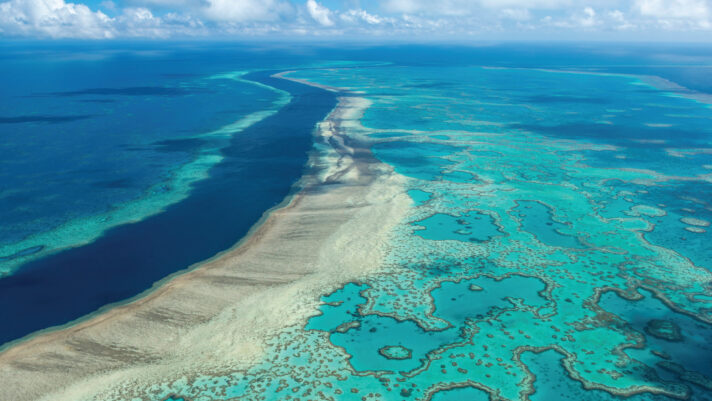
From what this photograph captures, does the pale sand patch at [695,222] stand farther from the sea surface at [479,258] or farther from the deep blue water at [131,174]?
the deep blue water at [131,174]

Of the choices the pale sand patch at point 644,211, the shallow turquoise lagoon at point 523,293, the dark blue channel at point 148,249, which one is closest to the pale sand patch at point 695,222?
the shallow turquoise lagoon at point 523,293

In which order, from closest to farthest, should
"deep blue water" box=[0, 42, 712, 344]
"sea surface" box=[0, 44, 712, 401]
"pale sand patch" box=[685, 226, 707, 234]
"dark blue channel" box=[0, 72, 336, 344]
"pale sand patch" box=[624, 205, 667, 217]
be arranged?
1. "sea surface" box=[0, 44, 712, 401]
2. "dark blue channel" box=[0, 72, 336, 344]
3. "deep blue water" box=[0, 42, 712, 344]
4. "pale sand patch" box=[685, 226, 707, 234]
5. "pale sand patch" box=[624, 205, 667, 217]

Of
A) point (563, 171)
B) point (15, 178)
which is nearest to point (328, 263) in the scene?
point (563, 171)

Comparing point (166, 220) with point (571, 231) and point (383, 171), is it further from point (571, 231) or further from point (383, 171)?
point (571, 231)

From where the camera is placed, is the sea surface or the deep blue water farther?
the deep blue water

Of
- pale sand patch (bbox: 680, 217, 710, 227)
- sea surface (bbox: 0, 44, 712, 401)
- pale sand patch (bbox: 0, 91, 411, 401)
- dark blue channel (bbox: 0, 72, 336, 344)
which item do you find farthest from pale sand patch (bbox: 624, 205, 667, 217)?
dark blue channel (bbox: 0, 72, 336, 344)

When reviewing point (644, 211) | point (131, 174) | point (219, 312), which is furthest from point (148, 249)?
point (644, 211)

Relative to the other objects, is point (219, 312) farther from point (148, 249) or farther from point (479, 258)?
point (479, 258)

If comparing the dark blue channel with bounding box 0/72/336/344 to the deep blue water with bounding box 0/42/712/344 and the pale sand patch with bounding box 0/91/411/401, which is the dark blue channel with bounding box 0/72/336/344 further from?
the pale sand patch with bounding box 0/91/411/401
